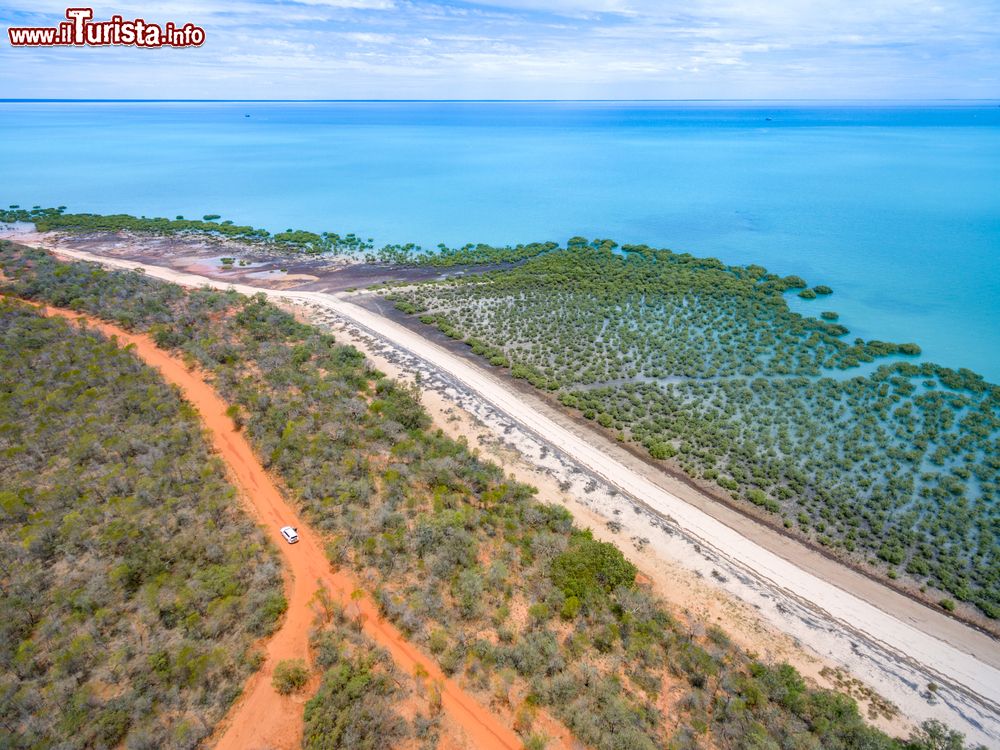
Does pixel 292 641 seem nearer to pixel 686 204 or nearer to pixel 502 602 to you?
pixel 502 602

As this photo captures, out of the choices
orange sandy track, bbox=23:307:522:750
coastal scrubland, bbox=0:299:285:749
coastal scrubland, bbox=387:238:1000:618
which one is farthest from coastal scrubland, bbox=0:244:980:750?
coastal scrubland, bbox=387:238:1000:618

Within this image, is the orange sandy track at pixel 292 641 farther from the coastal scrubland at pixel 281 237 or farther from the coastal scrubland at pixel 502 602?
the coastal scrubland at pixel 281 237

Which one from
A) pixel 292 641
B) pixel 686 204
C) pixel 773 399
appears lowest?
pixel 292 641

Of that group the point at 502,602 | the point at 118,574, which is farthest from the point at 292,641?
the point at 502,602

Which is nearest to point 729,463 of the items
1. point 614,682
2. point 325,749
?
point 614,682

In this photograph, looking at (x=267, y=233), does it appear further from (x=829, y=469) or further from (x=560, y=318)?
(x=829, y=469)

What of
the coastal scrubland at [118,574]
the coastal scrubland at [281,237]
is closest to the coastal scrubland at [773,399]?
the coastal scrubland at [281,237]
